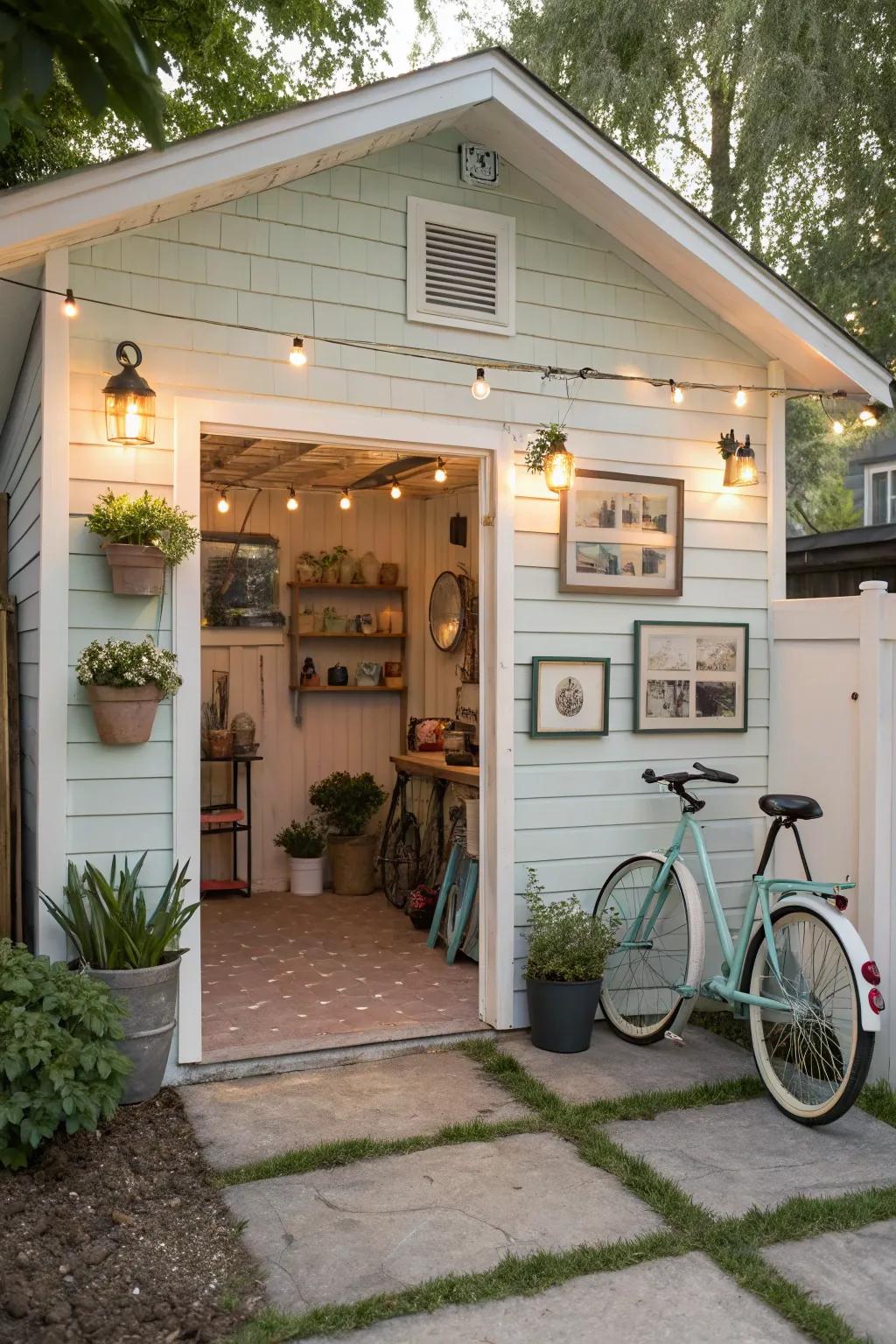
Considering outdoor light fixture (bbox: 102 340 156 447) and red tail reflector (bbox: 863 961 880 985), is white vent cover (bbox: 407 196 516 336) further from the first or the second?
red tail reflector (bbox: 863 961 880 985)

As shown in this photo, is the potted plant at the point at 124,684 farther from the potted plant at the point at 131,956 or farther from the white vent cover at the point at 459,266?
the white vent cover at the point at 459,266

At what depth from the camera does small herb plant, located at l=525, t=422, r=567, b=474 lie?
444cm

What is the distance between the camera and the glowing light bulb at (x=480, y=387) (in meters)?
4.40

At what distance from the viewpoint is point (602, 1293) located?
2.77m

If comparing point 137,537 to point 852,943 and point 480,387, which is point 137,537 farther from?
point 852,943

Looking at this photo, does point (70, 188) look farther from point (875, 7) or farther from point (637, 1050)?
point (875, 7)

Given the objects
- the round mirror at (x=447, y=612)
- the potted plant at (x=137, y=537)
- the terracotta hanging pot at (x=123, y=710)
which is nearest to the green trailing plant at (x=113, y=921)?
the terracotta hanging pot at (x=123, y=710)

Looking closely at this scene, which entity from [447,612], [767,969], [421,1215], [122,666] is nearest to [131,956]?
[122,666]

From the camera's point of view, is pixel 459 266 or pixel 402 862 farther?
pixel 402 862

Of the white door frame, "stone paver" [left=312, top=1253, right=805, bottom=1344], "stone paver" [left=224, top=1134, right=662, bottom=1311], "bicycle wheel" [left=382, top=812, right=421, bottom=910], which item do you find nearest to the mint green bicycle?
the white door frame

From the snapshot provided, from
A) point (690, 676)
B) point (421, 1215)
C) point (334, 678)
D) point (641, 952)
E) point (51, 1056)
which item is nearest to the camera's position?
point (421, 1215)

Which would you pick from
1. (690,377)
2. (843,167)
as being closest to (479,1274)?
(690,377)

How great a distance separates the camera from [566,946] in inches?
173

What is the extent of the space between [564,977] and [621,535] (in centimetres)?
186
